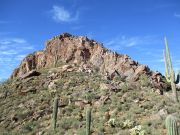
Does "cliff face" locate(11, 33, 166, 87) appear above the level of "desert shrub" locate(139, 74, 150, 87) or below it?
above

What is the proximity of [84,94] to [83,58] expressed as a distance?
17.7 meters

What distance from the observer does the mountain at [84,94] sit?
73.7ft

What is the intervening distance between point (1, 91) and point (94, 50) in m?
15.7

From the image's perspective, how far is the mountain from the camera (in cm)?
2247

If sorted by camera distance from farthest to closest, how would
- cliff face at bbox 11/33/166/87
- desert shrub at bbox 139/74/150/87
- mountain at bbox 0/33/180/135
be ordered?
cliff face at bbox 11/33/166/87, desert shrub at bbox 139/74/150/87, mountain at bbox 0/33/180/135

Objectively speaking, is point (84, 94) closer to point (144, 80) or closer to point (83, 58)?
point (144, 80)

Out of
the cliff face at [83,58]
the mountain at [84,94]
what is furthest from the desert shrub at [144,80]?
the cliff face at [83,58]

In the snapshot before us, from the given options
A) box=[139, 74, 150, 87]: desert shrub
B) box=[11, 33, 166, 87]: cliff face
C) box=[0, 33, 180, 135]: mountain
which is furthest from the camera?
box=[11, 33, 166, 87]: cliff face

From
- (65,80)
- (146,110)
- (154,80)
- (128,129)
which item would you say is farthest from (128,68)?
(128,129)

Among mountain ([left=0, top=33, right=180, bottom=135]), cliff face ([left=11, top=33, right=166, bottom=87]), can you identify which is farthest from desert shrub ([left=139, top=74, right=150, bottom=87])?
cliff face ([left=11, top=33, right=166, bottom=87])

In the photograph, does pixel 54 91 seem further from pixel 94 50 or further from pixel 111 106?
pixel 94 50

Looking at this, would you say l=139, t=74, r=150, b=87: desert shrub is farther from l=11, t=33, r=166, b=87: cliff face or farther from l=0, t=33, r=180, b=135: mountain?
l=11, t=33, r=166, b=87: cliff face

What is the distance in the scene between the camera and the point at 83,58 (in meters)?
47.5

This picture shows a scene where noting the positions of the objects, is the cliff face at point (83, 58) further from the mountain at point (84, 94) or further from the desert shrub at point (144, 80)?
the desert shrub at point (144, 80)
